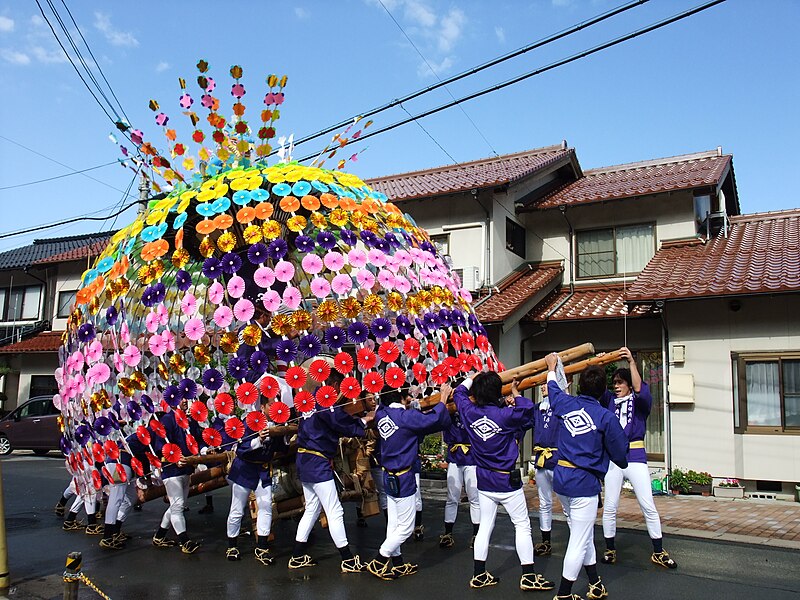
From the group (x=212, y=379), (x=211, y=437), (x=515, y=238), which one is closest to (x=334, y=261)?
(x=212, y=379)

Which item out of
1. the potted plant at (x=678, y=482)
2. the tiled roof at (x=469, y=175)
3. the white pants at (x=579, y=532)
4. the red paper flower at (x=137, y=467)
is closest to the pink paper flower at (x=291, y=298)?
the red paper flower at (x=137, y=467)

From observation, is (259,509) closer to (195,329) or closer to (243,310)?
(195,329)

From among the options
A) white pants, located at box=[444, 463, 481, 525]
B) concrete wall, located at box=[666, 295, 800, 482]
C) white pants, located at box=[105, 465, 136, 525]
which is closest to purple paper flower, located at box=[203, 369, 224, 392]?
white pants, located at box=[105, 465, 136, 525]

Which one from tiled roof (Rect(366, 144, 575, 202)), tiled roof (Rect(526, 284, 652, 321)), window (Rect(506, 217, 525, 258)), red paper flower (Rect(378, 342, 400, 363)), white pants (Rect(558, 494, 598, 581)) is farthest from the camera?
window (Rect(506, 217, 525, 258))

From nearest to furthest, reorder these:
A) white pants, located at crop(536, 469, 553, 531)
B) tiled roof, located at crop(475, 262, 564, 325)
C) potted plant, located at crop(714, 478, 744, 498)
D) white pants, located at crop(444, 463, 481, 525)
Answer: white pants, located at crop(536, 469, 553, 531), white pants, located at crop(444, 463, 481, 525), potted plant, located at crop(714, 478, 744, 498), tiled roof, located at crop(475, 262, 564, 325)

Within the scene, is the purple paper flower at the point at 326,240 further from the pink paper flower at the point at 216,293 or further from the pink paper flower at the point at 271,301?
the pink paper flower at the point at 216,293

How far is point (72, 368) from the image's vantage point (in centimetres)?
760

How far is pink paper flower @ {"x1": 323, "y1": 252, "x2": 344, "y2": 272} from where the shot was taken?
6887 millimetres

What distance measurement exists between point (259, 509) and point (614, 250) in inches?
463

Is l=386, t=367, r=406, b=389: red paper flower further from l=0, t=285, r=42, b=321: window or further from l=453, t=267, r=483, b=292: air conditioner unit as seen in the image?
l=0, t=285, r=42, b=321: window

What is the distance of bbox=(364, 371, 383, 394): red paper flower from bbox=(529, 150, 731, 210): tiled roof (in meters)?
10.8

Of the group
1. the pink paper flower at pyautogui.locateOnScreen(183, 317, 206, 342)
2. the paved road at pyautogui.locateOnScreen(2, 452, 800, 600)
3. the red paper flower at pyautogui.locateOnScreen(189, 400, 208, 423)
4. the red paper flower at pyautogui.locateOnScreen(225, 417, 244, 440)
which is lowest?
the paved road at pyautogui.locateOnScreen(2, 452, 800, 600)

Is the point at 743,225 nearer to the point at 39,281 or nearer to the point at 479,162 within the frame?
the point at 479,162

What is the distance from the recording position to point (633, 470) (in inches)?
281
